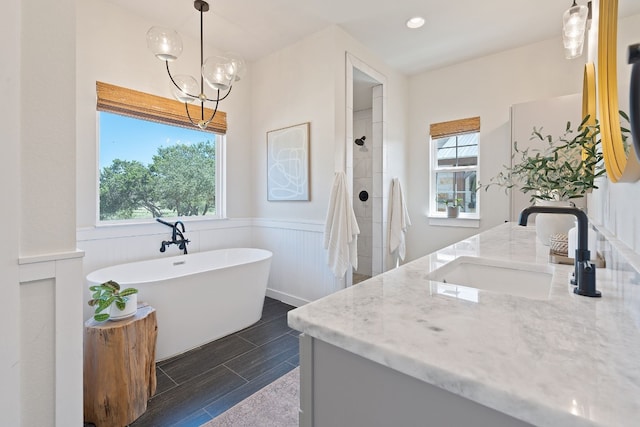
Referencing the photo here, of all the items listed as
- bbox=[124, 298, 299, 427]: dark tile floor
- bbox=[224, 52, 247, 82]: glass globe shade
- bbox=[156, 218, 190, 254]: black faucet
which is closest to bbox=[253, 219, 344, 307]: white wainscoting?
bbox=[124, 298, 299, 427]: dark tile floor

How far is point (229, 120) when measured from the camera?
3.38 metres

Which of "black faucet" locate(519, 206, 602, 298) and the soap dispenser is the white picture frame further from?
"black faucet" locate(519, 206, 602, 298)

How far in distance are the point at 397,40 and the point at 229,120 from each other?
2067mm

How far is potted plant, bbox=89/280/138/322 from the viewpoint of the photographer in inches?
62.8

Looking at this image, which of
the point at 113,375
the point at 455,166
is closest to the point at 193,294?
the point at 113,375

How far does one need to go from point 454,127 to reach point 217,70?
292cm

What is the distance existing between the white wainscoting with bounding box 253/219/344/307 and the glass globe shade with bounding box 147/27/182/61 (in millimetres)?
1866

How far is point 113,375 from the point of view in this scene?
152 centimetres

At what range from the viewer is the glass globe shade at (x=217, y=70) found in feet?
6.72

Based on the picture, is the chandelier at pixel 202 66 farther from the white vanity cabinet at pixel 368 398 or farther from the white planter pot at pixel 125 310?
the white vanity cabinet at pixel 368 398

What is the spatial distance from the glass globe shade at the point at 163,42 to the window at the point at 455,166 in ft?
10.3

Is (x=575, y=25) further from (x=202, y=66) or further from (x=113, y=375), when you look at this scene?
(x=113, y=375)

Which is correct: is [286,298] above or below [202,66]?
below

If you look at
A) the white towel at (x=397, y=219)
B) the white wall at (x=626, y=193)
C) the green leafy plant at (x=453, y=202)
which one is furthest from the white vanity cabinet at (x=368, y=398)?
the green leafy plant at (x=453, y=202)
